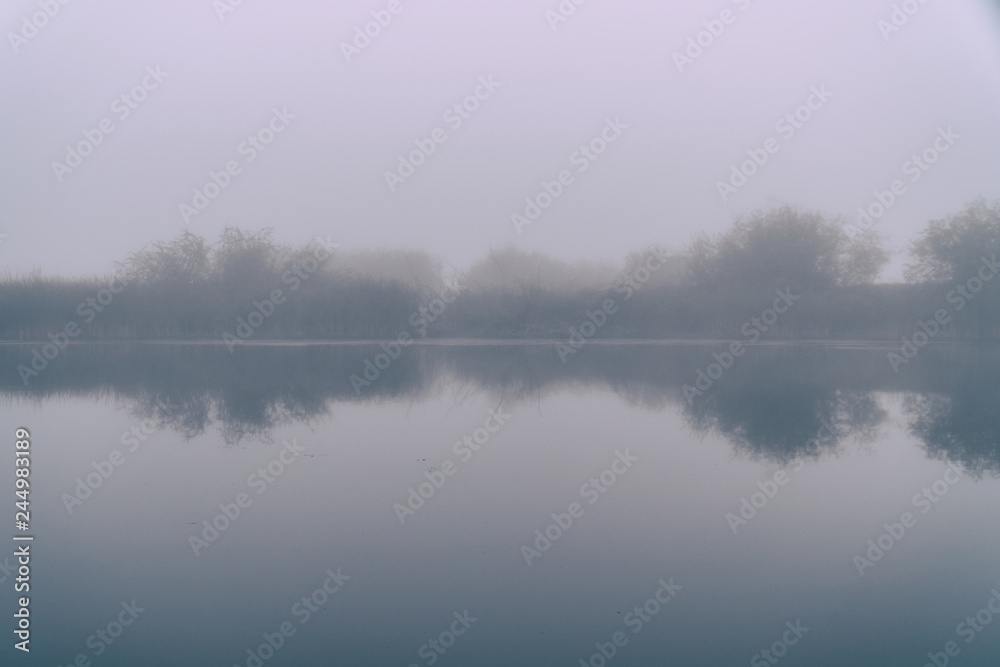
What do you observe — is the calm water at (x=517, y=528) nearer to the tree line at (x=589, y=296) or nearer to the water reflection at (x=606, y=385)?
the water reflection at (x=606, y=385)

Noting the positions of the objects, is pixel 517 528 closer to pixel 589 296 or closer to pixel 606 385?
pixel 606 385

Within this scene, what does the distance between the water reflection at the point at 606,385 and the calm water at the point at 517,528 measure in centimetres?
12

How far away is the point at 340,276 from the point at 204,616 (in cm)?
2704

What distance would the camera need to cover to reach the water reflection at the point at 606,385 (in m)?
10.5

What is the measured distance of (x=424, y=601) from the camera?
504 centimetres

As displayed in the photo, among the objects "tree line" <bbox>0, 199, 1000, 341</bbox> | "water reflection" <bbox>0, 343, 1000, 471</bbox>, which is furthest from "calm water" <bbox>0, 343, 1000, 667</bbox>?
"tree line" <bbox>0, 199, 1000, 341</bbox>

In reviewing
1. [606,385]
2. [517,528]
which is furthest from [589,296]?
[517,528]

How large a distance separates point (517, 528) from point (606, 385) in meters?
8.75

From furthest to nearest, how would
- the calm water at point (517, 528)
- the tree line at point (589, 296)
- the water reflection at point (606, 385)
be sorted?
the tree line at point (589, 296) < the water reflection at point (606, 385) < the calm water at point (517, 528)

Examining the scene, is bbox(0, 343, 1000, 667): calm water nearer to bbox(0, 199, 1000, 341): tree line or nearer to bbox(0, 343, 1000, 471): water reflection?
bbox(0, 343, 1000, 471): water reflection

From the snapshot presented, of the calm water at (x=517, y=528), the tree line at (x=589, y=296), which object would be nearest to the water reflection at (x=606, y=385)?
the calm water at (x=517, y=528)

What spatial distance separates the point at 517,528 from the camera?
21.3 ft

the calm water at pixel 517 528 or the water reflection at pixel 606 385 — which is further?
the water reflection at pixel 606 385

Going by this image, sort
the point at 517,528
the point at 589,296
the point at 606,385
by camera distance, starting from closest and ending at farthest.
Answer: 1. the point at 517,528
2. the point at 606,385
3. the point at 589,296
